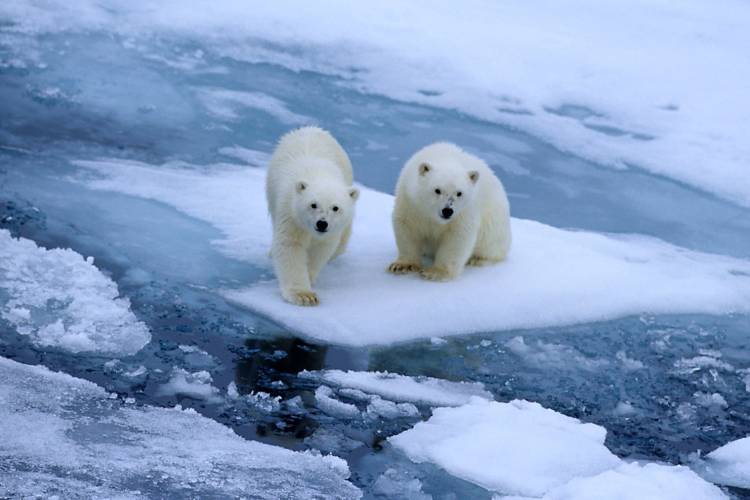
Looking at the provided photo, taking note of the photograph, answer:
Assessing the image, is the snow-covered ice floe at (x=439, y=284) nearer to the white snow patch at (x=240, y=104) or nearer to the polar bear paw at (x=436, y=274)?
the polar bear paw at (x=436, y=274)

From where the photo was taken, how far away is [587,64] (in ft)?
38.2

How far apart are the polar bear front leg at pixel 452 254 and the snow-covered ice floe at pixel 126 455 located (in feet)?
6.95

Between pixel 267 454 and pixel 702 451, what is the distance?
173cm

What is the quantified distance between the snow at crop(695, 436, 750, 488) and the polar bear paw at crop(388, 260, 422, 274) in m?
2.13

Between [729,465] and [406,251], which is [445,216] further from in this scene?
[729,465]

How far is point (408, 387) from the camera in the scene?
470 cm

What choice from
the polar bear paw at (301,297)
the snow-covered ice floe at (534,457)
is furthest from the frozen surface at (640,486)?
the polar bear paw at (301,297)

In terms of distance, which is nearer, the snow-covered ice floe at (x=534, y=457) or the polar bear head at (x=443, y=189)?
the snow-covered ice floe at (x=534, y=457)

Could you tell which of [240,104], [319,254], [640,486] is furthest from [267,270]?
[240,104]

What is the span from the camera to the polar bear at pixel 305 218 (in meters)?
5.43

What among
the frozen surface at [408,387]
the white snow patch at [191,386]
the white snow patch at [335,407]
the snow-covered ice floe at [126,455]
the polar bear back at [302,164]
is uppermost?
the polar bear back at [302,164]

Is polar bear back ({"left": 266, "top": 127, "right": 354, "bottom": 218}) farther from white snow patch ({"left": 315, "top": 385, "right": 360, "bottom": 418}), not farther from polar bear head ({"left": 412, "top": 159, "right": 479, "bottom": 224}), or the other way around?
white snow patch ({"left": 315, "top": 385, "right": 360, "bottom": 418})

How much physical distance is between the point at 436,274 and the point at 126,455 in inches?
99.5

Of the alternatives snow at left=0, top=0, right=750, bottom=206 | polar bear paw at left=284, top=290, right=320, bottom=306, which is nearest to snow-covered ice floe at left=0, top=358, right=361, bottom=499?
polar bear paw at left=284, top=290, right=320, bottom=306
